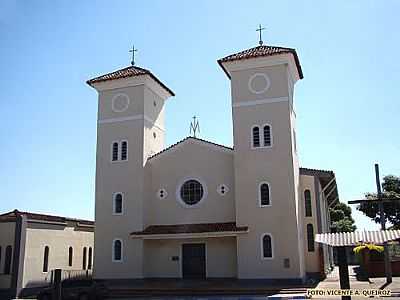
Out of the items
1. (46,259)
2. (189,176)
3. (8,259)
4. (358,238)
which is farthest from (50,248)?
(358,238)

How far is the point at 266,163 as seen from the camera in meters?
23.7

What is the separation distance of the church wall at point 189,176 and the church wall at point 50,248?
5.86m

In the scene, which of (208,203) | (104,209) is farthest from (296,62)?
(104,209)

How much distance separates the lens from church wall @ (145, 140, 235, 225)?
82.6 ft

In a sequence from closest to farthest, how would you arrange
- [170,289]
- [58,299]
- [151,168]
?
[58,299] → [170,289] → [151,168]

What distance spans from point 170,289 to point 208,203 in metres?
5.81

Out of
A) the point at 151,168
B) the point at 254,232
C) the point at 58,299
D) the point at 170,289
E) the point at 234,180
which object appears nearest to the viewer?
the point at 58,299

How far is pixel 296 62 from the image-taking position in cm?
2577

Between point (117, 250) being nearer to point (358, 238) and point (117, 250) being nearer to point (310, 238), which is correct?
point (310, 238)

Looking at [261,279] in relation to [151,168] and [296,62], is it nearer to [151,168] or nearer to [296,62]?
[151,168]

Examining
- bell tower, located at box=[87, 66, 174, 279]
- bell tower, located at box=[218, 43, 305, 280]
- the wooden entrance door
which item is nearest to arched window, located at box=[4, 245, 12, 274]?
bell tower, located at box=[87, 66, 174, 279]

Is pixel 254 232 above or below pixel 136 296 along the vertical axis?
above

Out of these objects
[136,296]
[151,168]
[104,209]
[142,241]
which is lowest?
[136,296]

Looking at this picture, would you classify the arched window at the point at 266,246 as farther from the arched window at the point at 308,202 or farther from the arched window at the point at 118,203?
the arched window at the point at 118,203
